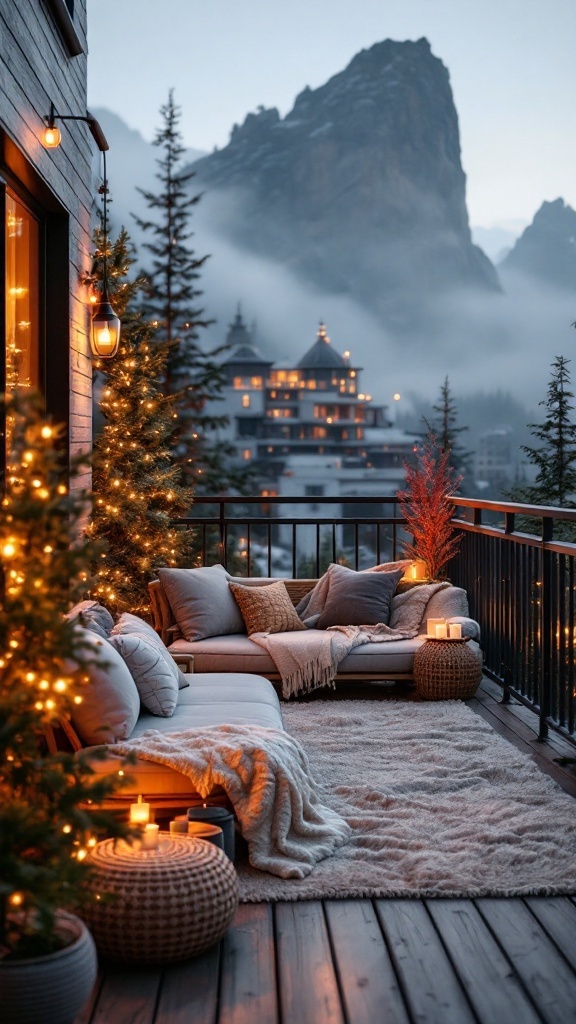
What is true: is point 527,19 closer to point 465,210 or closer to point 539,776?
point 465,210

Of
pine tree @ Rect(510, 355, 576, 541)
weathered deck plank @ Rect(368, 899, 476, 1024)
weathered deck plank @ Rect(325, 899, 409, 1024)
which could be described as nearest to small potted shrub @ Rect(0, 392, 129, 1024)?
weathered deck plank @ Rect(325, 899, 409, 1024)

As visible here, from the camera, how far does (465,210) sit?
6172 cm

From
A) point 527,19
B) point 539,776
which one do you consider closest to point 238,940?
point 539,776

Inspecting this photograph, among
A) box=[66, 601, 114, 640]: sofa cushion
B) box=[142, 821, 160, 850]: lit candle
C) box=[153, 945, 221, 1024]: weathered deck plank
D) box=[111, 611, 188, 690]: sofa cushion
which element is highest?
box=[66, 601, 114, 640]: sofa cushion

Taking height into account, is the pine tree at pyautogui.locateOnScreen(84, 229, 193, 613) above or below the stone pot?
above

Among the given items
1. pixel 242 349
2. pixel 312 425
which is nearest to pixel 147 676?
pixel 312 425

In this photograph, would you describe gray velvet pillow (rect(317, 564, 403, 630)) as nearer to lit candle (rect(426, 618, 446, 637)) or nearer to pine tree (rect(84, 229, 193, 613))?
lit candle (rect(426, 618, 446, 637))

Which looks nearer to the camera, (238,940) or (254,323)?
(238,940)

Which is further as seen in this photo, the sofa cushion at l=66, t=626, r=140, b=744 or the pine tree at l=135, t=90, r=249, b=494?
the pine tree at l=135, t=90, r=249, b=494

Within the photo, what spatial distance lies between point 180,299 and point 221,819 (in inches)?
817

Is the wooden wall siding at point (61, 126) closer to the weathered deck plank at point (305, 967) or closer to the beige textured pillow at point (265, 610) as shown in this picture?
the beige textured pillow at point (265, 610)

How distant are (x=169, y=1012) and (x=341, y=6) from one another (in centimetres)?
5457

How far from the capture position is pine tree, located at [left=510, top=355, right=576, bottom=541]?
687 inches

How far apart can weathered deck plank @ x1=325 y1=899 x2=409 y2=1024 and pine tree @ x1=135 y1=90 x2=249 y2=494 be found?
19.1 meters
